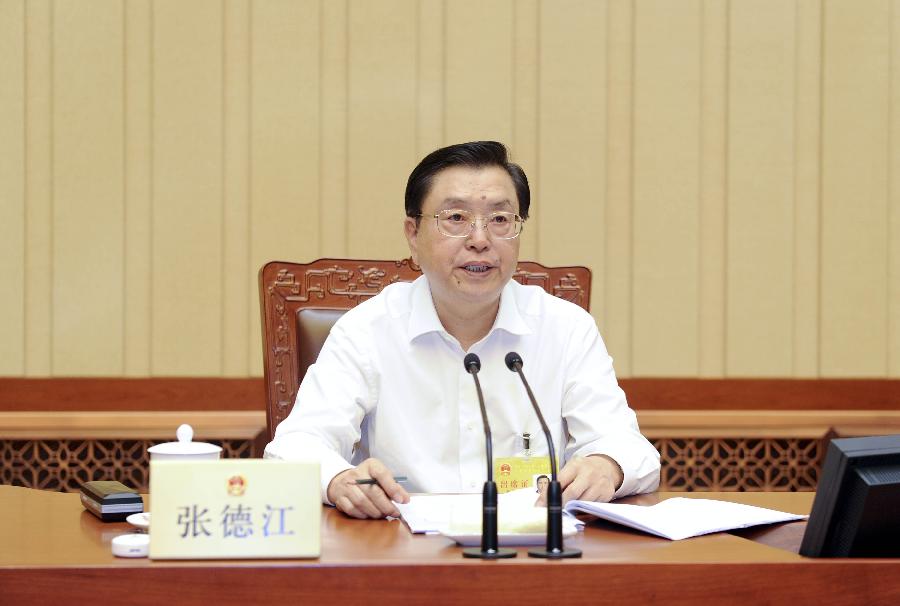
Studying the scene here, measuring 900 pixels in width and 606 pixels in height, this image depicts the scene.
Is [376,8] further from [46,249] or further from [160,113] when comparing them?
[46,249]

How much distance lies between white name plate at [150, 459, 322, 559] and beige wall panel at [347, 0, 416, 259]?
2195 mm

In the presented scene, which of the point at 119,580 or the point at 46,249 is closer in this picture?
the point at 119,580

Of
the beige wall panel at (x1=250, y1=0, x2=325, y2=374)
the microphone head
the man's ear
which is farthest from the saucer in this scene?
the beige wall panel at (x1=250, y1=0, x2=325, y2=374)

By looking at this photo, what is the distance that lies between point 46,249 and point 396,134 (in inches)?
48.0

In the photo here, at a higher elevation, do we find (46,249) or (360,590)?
(46,249)

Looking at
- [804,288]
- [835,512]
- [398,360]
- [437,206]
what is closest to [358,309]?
[398,360]

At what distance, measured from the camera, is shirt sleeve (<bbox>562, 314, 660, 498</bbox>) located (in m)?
2.15

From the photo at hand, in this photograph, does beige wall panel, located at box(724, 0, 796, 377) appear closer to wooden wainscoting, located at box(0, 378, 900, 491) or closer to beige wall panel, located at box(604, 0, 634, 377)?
wooden wainscoting, located at box(0, 378, 900, 491)

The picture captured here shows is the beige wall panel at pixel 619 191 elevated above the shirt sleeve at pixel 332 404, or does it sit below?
above

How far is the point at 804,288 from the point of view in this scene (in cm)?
365

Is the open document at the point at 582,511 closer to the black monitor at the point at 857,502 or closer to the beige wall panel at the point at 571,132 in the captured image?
the black monitor at the point at 857,502

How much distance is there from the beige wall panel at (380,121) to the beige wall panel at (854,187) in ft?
4.72

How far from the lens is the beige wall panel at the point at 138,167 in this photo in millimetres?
3475

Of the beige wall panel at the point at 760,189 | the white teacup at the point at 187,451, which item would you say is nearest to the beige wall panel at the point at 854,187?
the beige wall panel at the point at 760,189
